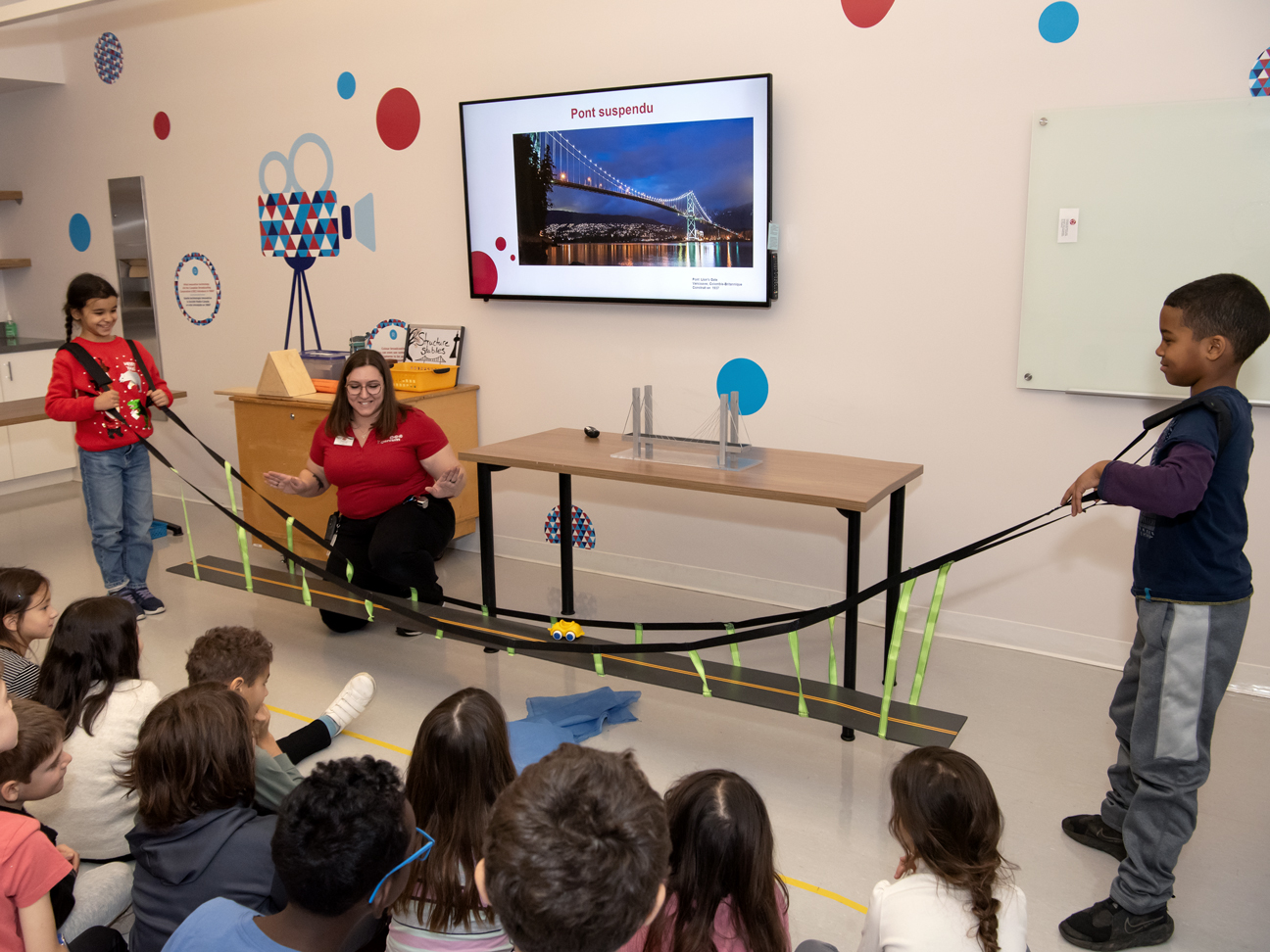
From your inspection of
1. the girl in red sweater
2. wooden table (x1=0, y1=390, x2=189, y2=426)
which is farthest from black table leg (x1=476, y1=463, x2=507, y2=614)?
wooden table (x1=0, y1=390, x2=189, y2=426)

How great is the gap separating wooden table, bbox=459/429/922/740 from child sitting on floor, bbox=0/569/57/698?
1314mm

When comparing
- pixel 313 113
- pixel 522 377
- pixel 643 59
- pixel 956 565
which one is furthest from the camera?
pixel 313 113

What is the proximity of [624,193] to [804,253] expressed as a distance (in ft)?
2.78

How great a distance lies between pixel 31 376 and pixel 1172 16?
651 cm

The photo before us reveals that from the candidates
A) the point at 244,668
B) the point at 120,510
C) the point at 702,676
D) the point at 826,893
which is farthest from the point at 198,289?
the point at 826,893

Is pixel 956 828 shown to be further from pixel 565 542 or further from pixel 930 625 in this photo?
pixel 565 542

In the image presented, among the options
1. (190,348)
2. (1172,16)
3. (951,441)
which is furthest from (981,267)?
(190,348)

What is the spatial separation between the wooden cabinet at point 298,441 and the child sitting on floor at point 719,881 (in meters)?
3.42

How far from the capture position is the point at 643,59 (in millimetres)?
4121

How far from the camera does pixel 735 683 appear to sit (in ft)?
9.38

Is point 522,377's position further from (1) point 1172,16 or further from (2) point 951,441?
(1) point 1172,16

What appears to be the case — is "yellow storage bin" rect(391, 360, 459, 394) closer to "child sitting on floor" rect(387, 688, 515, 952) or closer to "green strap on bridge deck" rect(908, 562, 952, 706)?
"green strap on bridge deck" rect(908, 562, 952, 706)

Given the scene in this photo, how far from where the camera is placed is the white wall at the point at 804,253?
137 inches

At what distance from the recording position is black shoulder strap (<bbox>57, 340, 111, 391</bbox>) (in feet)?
13.0
